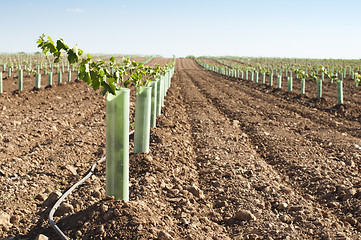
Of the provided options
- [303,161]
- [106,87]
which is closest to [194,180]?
[303,161]

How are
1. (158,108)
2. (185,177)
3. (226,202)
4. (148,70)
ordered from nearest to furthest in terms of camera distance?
(226,202) < (185,177) < (148,70) < (158,108)

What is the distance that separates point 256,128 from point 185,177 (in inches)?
150

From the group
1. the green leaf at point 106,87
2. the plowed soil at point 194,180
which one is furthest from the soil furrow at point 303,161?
the green leaf at point 106,87

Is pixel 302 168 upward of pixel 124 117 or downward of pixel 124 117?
downward

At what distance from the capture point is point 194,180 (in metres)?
5.02

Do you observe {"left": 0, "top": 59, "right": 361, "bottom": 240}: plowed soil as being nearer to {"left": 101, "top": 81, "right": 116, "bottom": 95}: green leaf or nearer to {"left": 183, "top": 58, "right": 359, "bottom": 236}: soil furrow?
{"left": 183, "top": 58, "right": 359, "bottom": 236}: soil furrow

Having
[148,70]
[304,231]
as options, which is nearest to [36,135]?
[148,70]

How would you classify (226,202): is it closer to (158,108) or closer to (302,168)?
(302,168)

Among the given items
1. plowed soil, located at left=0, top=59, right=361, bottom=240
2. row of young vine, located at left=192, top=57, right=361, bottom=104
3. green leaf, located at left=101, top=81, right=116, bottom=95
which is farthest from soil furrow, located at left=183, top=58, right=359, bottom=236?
row of young vine, located at left=192, top=57, right=361, bottom=104

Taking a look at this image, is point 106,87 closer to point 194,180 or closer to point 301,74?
point 194,180

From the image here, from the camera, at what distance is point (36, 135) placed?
23.4 feet

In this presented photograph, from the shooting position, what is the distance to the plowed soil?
3.53 m

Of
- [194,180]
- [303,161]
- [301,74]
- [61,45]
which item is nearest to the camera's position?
[61,45]

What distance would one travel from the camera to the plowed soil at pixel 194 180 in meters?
3.53
